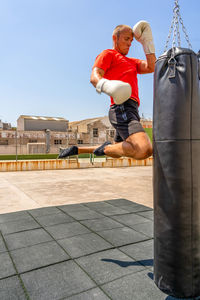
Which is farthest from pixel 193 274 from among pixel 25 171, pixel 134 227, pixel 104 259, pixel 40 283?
pixel 25 171

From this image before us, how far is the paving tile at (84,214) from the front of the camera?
3605 millimetres

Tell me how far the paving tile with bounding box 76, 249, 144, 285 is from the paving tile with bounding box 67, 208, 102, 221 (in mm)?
1241

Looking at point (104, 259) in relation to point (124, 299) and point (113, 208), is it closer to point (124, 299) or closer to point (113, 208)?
point (124, 299)

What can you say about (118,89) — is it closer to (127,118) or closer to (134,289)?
(127,118)

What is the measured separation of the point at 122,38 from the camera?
259 centimetres

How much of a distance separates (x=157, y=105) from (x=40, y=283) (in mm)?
1590

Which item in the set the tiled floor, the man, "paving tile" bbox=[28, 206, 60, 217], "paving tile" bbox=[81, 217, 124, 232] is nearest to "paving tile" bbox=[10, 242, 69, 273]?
the tiled floor

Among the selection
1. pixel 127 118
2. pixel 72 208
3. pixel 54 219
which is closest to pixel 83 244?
pixel 54 219

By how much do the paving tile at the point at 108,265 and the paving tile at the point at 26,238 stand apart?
678 mm

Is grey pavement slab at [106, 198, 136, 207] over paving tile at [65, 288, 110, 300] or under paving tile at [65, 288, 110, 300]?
under

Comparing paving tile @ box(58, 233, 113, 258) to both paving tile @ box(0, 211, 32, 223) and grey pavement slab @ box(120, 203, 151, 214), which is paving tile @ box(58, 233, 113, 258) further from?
grey pavement slab @ box(120, 203, 151, 214)

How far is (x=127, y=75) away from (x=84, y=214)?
2.27m

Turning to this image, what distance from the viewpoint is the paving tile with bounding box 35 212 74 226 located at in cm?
334

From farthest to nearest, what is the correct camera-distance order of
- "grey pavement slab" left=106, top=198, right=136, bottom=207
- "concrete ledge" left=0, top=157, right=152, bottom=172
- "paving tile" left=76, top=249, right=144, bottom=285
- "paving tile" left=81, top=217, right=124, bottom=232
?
"concrete ledge" left=0, top=157, right=152, bottom=172, "grey pavement slab" left=106, top=198, right=136, bottom=207, "paving tile" left=81, top=217, right=124, bottom=232, "paving tile" left=76, top=249, right=144, bottom=285
